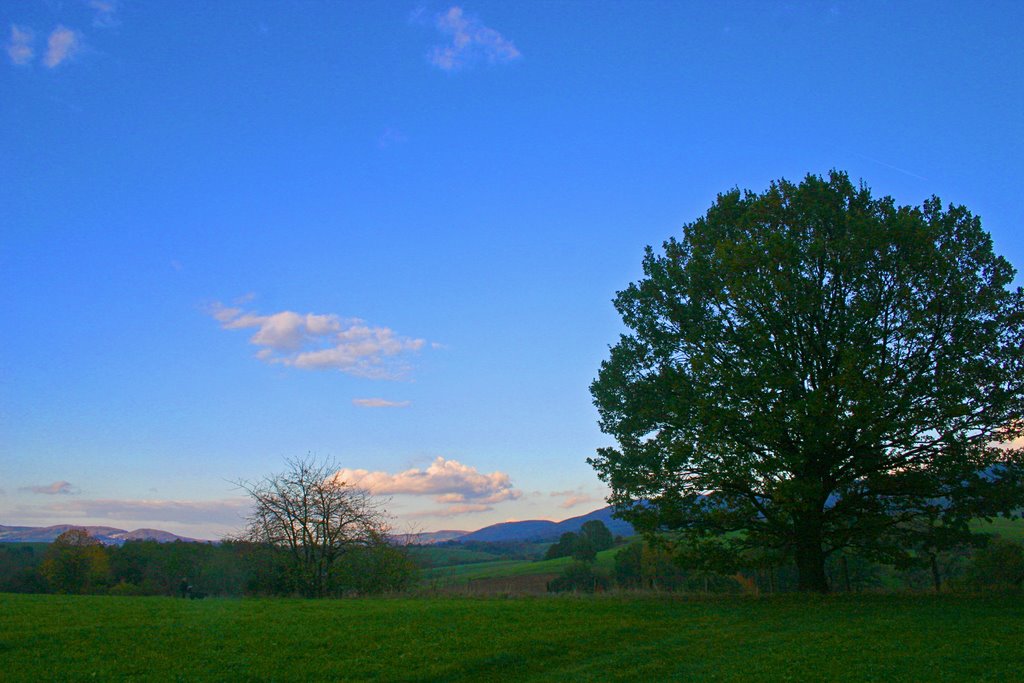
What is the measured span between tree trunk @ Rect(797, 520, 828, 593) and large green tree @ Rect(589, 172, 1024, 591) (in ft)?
0.20

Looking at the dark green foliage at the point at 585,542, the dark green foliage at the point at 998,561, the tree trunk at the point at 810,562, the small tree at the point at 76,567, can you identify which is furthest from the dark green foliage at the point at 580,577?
the small tree at the point at 76,567

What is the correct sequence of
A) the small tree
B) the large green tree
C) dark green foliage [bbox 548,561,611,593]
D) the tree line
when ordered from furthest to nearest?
dark green foliage [bbox 548,561,611,593], the small tree, the tree line, the large green tree

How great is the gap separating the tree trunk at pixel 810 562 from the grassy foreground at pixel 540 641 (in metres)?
1.39

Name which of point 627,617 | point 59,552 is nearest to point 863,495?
point 627,617

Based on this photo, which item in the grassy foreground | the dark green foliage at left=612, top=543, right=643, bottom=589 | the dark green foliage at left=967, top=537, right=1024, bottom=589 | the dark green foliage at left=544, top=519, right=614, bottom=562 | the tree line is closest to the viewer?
the grassy foreground

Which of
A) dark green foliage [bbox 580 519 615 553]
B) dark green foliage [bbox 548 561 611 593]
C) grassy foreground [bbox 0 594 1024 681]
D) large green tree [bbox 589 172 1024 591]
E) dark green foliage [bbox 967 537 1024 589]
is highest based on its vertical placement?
large green tree [bbox 589 172 1024 591]

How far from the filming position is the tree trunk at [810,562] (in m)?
22.1

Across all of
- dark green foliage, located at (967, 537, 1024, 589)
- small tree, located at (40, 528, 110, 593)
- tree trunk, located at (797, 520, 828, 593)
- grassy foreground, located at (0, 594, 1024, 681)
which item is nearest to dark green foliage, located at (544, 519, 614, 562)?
small tree, located at (40, 528, 110, 593)

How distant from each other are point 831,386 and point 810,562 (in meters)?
6.22

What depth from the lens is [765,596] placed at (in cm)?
2223

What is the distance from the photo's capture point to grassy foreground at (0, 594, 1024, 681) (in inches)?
462

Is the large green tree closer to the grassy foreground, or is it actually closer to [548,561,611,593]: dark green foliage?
the grassy foreground

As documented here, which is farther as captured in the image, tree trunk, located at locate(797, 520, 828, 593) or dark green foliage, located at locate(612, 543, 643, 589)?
dark green foliage, located at locate(612, 543, 643, 589)

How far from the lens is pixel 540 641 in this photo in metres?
14.8
